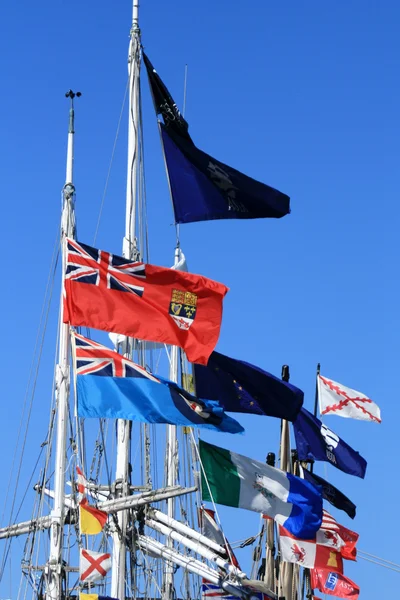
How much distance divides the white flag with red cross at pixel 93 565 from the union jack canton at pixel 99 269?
6.97 m

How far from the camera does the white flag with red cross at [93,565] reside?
Result: 41.9 metres

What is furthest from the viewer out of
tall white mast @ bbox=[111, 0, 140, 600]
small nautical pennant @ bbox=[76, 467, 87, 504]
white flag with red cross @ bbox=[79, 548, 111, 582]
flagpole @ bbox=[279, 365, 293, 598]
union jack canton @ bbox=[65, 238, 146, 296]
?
flagpole @ bbox=[279, 365, 293, 598]

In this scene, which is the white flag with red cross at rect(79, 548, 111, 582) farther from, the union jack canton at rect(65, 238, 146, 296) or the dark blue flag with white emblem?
the dark blue flag with white emblem

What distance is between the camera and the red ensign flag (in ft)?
143

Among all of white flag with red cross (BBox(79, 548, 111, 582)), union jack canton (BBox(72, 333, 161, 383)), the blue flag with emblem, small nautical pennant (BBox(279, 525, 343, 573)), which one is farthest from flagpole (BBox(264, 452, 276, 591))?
white flag with red cross (BBox(79, 548, 111, 582))

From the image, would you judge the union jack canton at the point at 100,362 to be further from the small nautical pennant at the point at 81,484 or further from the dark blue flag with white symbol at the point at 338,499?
the dark blue flag with white symbol at the point at 338,499

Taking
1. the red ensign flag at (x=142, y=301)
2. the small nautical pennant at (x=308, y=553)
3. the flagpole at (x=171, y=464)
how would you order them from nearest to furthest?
the red ensign flag at (x=142, y=301) → the small nautical pennant at (x=308, y=553) → the flagpole at (x=171, y=464)

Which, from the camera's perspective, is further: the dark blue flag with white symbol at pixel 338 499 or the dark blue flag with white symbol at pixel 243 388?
the dark blue flag with white symbol at pixel 338 499

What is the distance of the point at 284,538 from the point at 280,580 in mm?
8417

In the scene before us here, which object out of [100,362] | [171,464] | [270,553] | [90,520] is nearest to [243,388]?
[100,362]

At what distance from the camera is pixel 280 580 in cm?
6225

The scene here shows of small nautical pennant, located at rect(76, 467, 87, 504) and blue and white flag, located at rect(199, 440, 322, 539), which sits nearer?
small nautical pennant, located at rect(76, 467, 87, 504)

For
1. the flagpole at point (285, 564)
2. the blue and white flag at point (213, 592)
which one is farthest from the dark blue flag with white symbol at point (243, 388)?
the flagpole at point (285, 564)

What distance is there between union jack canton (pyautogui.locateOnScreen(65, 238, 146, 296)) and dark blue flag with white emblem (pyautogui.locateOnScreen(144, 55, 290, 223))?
3827 millimetres
